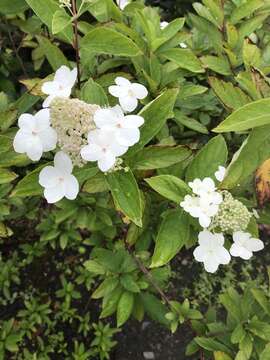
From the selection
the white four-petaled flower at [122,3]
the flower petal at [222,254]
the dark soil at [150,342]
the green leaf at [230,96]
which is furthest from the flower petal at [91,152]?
the dark soil at [150,342]

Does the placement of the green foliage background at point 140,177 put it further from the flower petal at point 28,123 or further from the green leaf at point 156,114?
the flower petal at point 28,123

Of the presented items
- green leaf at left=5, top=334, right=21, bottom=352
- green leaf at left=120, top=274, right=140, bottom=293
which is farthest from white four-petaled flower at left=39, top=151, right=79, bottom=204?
green leaf at left=5, top=334, right=21, bottom=352

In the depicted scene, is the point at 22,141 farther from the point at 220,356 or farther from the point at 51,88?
the point at 220,356

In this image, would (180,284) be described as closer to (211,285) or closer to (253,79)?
(211,285)

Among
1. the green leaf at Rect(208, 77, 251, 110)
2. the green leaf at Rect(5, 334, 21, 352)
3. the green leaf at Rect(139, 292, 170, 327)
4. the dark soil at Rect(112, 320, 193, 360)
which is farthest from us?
the dark soil at Rect(112, 320, 193, 360)

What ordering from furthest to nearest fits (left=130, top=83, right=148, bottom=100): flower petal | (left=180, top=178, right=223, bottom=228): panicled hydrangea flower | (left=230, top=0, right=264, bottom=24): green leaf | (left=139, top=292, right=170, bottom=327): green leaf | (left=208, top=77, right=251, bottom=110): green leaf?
1. (left=139, top=292, right=170, bottom=327): green leaf
2. (left=230, top=0, right=264, bottom=24): green leaf
3. (left=208, top=77, right=251, bottom=110): green leaf
4. (left=130, top=83, right=148, bottom=100): flower petal
5. (left=180, top=178, right=223, bottom=228): panicled hydrangea flower

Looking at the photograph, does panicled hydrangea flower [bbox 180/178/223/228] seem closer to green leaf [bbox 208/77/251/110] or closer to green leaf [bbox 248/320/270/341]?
green leaf [bbox 208/77/251/110]
